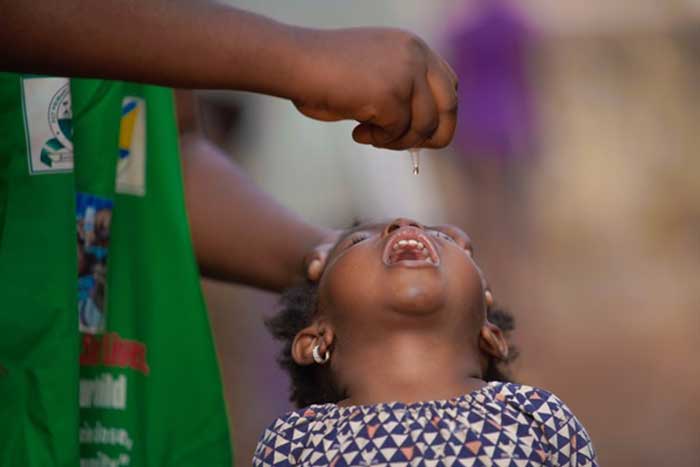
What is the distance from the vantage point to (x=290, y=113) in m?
3.72

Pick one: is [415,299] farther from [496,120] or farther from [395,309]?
[496,120]

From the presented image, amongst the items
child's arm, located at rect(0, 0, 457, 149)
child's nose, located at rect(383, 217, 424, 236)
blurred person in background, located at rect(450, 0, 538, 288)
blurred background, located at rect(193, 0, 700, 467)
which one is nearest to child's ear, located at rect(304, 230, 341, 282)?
child's nose, located at rect(383, 217, 424, 236)

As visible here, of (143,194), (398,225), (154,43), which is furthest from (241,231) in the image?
(154,43)

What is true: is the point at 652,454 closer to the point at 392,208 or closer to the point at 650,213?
the point at 650,213

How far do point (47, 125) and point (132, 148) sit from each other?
0.65ft

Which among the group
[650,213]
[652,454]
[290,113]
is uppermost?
[290,113]

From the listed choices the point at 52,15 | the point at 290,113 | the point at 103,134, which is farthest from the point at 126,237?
the point at 290,113

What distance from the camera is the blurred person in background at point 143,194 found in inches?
49.0

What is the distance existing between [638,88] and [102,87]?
242 centimetres

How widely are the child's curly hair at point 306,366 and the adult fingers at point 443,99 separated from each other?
0.48m

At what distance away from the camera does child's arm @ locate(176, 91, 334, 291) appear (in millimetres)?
1898

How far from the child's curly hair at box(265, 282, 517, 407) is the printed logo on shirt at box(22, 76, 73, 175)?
1.34 feet

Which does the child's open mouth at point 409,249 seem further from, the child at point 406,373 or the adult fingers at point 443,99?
the adult fingers at point 443,99

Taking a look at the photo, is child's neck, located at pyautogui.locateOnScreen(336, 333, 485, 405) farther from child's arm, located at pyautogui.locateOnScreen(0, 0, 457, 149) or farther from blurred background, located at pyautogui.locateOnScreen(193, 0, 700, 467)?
blurred background, located at pyautogui.locateOnScreen(193, 0, 700, 467)
